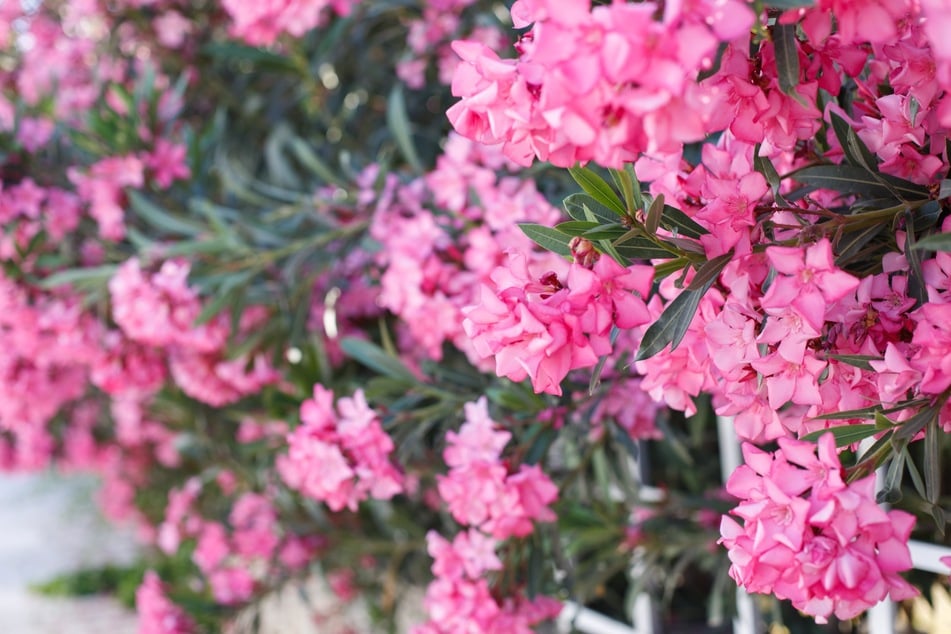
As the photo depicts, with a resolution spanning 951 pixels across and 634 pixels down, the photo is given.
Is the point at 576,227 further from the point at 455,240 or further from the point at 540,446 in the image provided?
the point at 455,240

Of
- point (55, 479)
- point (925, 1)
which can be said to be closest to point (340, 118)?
point (925, 1)

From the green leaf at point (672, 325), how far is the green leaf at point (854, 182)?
0.59 ft

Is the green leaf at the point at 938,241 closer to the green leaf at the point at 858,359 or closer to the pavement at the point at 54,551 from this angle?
the green leaf at the point at 858,359

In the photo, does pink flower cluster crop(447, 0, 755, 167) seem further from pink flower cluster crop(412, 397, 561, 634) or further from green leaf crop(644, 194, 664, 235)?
pink flower cluster crop(412, 397, 561, 634)

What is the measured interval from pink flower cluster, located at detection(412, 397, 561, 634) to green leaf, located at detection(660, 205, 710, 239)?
0.50 m

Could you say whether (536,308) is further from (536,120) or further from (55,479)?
(55,479)

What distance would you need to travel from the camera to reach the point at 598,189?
31.1 inches

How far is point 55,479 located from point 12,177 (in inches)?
197

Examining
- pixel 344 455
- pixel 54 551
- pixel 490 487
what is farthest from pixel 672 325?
pixel 54 551

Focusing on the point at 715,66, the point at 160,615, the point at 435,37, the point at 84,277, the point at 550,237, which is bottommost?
the point at 160,615

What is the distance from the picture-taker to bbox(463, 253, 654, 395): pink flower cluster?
70cm

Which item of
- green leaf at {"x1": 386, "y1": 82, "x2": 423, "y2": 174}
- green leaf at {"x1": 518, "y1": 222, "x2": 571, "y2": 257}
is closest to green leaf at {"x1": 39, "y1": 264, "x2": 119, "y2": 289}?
green leaf at {"x1": 386, "y1": 82, "x2": 423, "y2": 174}

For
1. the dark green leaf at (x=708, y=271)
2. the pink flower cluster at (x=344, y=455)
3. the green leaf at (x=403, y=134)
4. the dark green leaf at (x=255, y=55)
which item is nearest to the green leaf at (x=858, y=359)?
the dark green leaf at (x=708, y=271)

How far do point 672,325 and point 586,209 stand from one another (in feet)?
0.41
